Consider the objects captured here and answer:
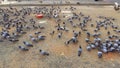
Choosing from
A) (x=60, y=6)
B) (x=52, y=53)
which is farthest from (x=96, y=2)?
(x=52, y=53)

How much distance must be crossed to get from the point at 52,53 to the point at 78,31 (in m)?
2.32

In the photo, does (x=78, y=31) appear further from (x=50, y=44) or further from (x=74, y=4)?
(x=74, y=4)

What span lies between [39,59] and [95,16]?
5.89m

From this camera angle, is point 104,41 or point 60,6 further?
point 60,6

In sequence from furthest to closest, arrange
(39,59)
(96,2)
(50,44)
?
(96,2) → (50,44) → (39,59)

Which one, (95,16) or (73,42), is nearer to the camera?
(73,42)

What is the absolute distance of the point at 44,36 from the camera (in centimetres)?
951

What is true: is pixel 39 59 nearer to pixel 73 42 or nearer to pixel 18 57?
pixel 18 57

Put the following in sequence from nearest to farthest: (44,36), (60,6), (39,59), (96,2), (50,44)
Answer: (39,59), (50,44), (44,36), (60,6), (96,2)

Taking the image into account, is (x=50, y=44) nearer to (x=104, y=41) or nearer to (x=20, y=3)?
(x=104, y=41)

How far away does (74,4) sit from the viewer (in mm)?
15312

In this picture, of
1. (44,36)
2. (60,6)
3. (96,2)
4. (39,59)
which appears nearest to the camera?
(39,59)

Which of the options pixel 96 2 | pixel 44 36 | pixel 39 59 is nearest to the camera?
pixel 39 59

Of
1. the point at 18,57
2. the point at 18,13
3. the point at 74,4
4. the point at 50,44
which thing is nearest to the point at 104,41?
the point at 50,44
